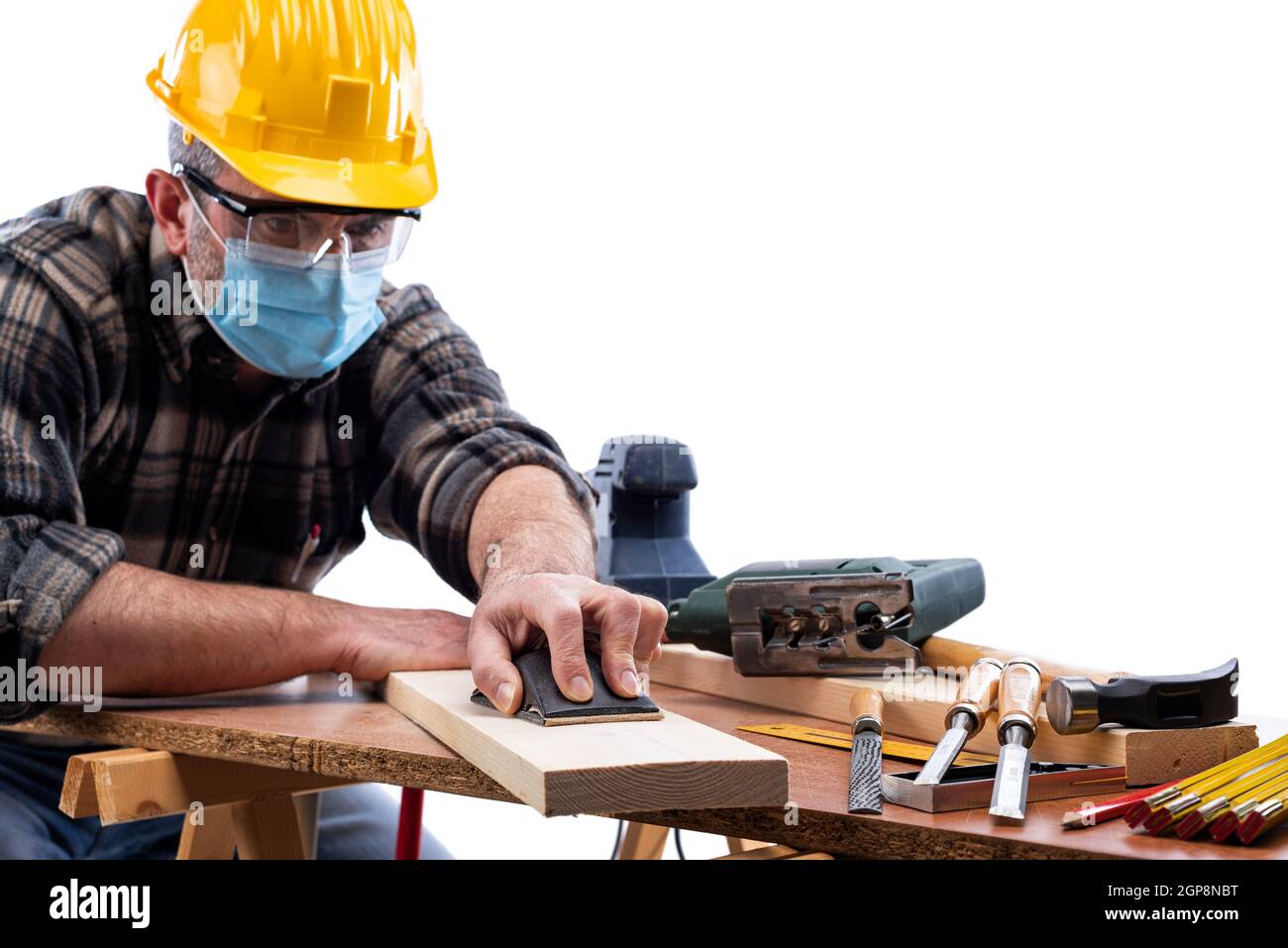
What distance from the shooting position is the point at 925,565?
5.74ft

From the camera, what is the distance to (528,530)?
193 centimetres

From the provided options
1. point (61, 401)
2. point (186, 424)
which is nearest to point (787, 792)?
point (61, 401)

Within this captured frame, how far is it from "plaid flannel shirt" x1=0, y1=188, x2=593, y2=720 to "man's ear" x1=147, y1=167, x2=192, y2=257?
3cm

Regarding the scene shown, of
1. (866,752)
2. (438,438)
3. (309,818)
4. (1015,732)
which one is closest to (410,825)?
(309,818)

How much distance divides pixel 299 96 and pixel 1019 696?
1.34 metres

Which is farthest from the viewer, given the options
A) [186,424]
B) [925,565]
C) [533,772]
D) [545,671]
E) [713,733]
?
[186,424]

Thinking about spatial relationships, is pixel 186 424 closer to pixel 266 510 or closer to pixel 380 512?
pixel 266 510

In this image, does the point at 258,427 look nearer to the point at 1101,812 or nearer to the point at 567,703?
the point at 567,703

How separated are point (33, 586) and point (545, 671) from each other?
663 millimetres

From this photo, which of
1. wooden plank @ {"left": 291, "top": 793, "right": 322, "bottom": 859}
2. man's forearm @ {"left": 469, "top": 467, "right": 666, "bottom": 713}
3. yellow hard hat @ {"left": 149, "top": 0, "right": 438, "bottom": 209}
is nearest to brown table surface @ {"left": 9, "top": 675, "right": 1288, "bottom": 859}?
man's forearm @ {"left": 469, "top": 467, "right": 666, "bottom": 713}

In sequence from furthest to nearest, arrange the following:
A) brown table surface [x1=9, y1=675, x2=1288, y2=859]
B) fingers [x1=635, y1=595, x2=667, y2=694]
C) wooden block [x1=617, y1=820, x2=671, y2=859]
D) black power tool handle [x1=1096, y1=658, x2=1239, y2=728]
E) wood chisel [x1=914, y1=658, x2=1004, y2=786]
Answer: wooden block [x1=617, y1=820, x2=671, y2=859] < fingers [x1=635, y1=595, x2=667, y2=694] < black power tool handle [x1=1096, y1=658, x2=1239, y2=728] < wood chisel [x1=914, y1=658, x2=1004, y2=786] < brown table surface [x1=9, y1=675, x2=1288, y2=859]
